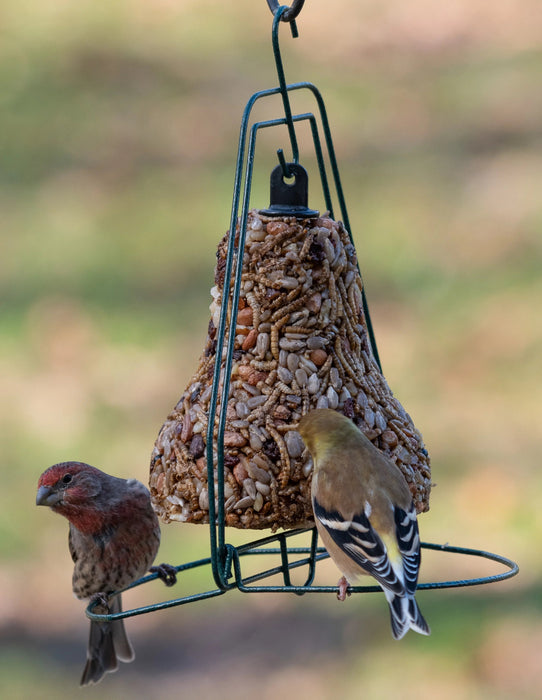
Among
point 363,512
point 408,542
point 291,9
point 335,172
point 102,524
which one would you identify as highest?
point 291,9

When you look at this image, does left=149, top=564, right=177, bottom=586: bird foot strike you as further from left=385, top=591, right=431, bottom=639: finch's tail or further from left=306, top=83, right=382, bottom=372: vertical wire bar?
left=385, top=591, right=431, bottom=639: finch's tail

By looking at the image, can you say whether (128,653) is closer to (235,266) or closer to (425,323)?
(235,266)

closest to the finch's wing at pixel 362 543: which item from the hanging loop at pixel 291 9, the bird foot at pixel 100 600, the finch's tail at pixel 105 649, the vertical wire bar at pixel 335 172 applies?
the vertical wire bar at pixel 335 172

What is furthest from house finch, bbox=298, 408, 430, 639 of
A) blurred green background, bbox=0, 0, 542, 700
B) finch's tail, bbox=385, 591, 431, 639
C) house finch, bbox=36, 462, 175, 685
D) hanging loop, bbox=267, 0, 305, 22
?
blurred green background, bbox=0, 0, 542, 700

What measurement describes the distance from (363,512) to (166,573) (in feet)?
4.34

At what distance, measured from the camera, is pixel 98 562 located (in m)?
4.59

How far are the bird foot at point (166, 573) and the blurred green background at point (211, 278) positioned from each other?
1859mm

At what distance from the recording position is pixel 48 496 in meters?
4.35

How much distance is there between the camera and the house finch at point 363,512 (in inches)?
141

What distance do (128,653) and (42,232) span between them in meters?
4.55

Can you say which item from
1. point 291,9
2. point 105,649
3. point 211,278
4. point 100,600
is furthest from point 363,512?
point 211,278

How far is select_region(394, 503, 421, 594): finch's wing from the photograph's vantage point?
364 cm

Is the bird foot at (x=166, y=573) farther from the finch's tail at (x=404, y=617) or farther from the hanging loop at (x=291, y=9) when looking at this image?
the hanging loop at (x=291, y=9)

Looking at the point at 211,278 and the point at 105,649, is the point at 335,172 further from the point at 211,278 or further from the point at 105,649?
the point at 211,278
